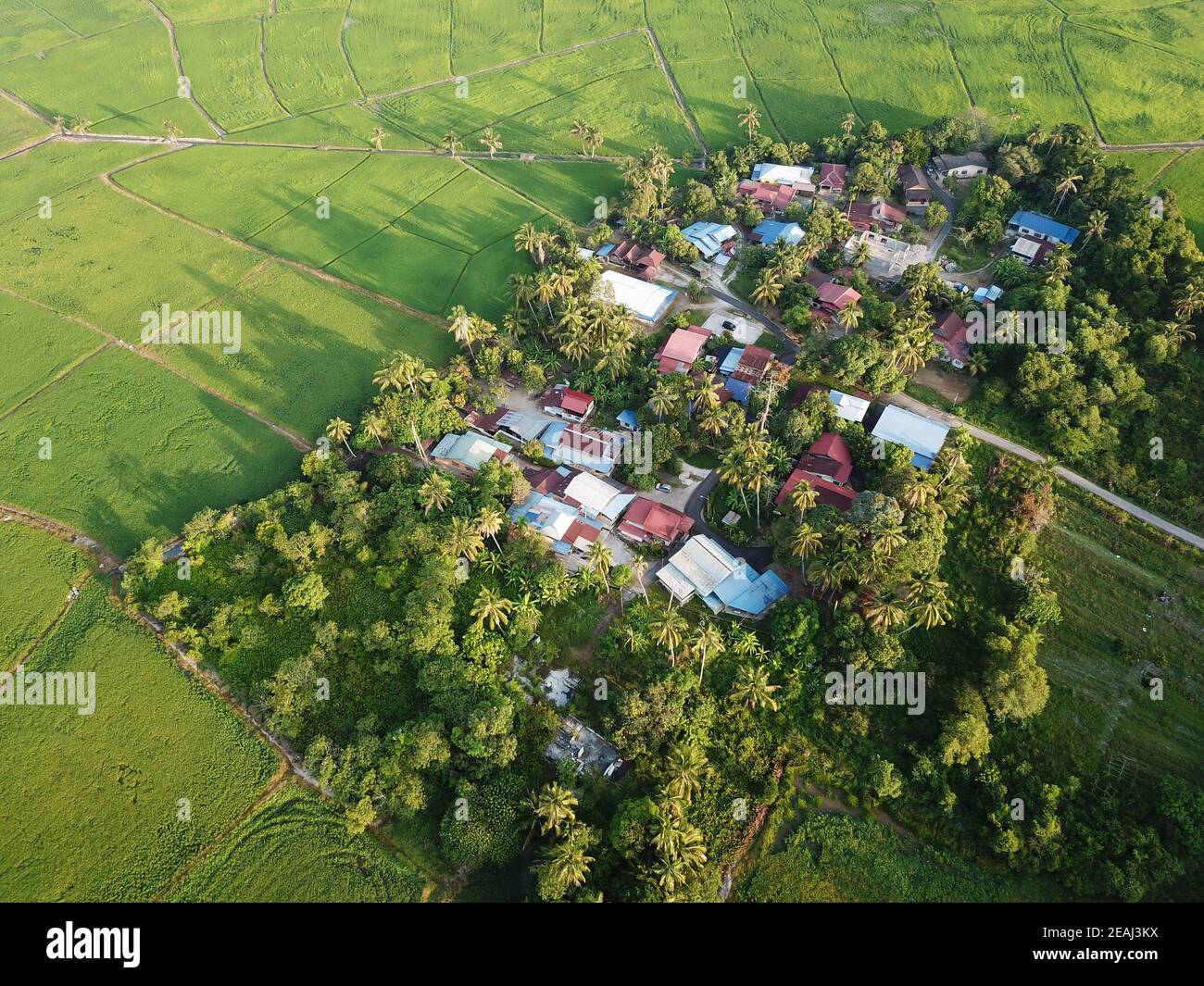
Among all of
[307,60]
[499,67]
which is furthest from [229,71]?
[499,67]

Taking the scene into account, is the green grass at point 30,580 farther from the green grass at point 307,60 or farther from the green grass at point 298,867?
the green grass at point 307,60

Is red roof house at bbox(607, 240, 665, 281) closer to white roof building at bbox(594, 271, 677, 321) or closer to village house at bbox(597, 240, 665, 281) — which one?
village house at bbox(597, 240, 665, 281)

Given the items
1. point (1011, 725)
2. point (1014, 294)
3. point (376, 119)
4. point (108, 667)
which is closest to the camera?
point (1011, 725)

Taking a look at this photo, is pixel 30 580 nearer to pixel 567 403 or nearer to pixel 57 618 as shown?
pixel 57 618

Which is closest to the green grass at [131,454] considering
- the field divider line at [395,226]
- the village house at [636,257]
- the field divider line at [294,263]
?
the field divider line at [294,263]

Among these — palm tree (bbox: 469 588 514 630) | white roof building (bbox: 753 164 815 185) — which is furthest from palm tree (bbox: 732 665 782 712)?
white roof building (bbox: 753 164 815 185)
